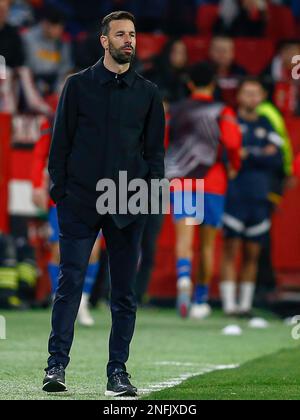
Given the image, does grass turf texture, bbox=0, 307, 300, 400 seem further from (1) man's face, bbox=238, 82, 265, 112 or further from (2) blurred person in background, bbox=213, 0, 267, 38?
(2) blurred person in background, bbox=213, 0, 267, 38

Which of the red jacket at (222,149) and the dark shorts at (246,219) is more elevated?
the red jacket at (222,149)

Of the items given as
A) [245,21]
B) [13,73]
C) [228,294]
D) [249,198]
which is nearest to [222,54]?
[245,21]

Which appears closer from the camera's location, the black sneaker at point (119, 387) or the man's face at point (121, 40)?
the black sneaker at point (119, 387)

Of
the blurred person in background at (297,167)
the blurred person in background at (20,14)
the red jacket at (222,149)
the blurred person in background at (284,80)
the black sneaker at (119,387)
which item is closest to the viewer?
the black sneaker at (119,387)

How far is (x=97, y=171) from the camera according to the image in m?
7.31

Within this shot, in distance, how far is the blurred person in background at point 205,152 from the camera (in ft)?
43.2

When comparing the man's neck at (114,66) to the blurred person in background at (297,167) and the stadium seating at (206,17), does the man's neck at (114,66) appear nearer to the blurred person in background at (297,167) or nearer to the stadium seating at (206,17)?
the blurred person in background at (297,167)

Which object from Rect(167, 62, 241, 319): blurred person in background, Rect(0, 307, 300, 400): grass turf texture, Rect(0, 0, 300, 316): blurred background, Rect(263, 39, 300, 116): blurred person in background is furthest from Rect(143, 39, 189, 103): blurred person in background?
Rect(0, 307, 300, 400): grass turf texture

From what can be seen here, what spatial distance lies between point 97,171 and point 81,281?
60cm

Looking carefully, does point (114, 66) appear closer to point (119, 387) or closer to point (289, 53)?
point (119, 387)

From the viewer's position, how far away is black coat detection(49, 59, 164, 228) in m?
7.31

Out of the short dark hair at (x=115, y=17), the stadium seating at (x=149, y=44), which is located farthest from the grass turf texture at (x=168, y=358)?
the stadium seating at (x=149, y=44)

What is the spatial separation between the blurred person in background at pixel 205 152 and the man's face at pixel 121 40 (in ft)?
19.0
